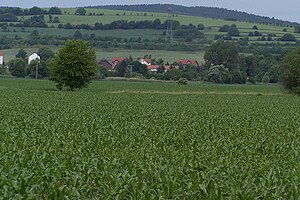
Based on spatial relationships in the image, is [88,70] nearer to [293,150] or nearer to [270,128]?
[270,128]

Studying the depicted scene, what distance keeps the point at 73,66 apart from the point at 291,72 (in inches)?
936

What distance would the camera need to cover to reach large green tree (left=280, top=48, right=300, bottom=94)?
7125 cm

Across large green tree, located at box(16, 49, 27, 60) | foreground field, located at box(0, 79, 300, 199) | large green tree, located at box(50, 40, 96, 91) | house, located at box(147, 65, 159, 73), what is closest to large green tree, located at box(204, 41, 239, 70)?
house, located at box(147, 65, 159, 73)

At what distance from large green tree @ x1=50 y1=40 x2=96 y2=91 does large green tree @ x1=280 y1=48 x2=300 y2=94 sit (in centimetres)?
2130

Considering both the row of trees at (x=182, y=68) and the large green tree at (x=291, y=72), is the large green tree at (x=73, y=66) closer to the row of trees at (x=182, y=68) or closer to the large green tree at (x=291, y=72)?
the row of trees at (x=182, y=68)

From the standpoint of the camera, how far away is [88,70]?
68188 mm

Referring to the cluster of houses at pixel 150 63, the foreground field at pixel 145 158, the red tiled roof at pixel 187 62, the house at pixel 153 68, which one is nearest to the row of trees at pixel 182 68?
the house at pixel 153 68

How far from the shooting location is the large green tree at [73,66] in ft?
222

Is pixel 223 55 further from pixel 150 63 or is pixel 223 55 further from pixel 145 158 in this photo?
pixel 145 158

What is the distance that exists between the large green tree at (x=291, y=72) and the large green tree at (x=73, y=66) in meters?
21.3

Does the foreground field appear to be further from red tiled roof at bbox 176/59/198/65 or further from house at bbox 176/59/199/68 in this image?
red tiled roof at bbox 176/59/198/65

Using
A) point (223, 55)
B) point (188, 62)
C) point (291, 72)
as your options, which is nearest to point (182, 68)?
point (188, 62)

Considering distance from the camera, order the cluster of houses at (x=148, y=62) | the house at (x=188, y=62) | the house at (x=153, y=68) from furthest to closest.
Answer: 1. the house at (x=188, y=62)
2. the cluster of houses at (x=148, y=62)
3. the house at (x=153, y=68)

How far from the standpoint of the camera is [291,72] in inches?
2805
